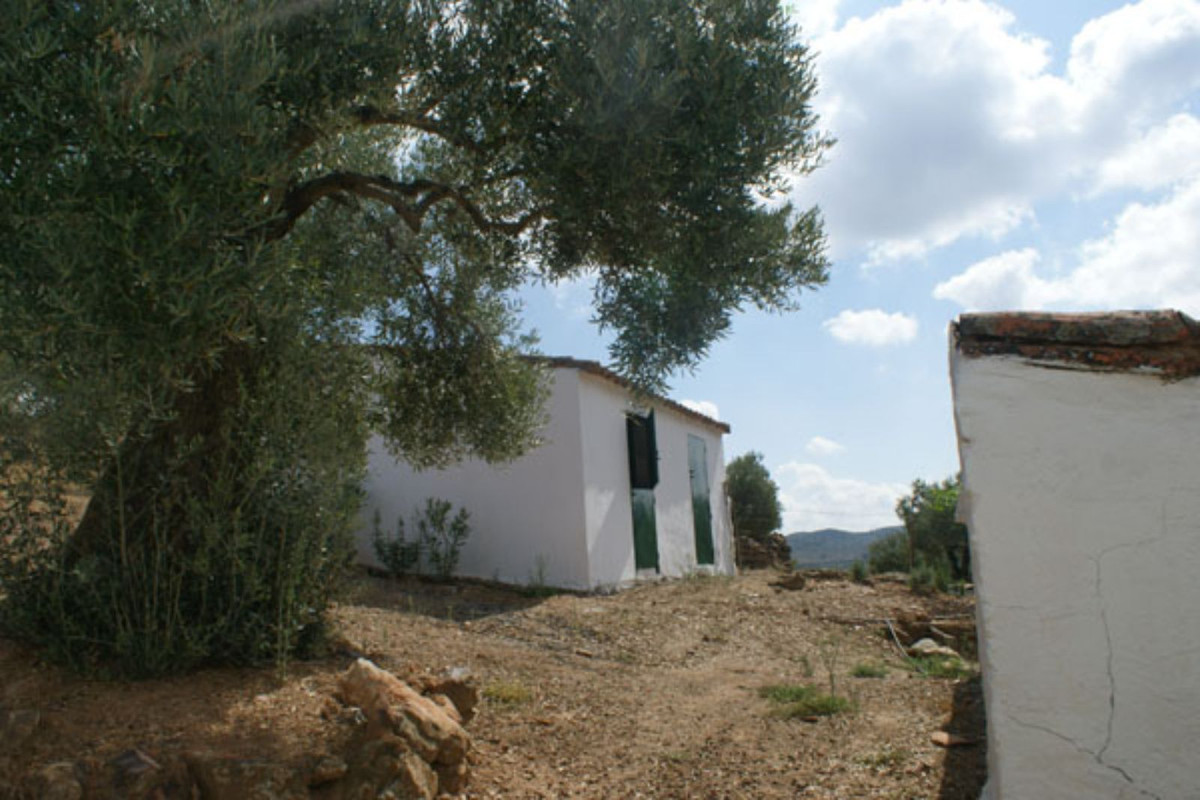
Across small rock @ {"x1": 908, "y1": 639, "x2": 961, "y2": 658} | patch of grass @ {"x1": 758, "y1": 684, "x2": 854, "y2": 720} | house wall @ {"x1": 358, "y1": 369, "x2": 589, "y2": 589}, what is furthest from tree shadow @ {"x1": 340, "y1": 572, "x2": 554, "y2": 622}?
small rock @ {"x1": 908, "y1": 639, "x2": 961, "y2": 658}

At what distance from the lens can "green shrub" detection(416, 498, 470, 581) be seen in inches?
526

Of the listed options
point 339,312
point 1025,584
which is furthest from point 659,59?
point 1025,584

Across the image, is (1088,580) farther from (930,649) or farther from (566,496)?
(566,496)

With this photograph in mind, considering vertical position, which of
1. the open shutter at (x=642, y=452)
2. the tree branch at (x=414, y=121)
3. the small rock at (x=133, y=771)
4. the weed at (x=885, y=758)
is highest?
the tree branch at (x=414, y=121)

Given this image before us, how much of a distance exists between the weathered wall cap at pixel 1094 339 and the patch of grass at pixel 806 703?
374cm

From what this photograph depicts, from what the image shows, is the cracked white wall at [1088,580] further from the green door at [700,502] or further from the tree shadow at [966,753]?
the green door at [700,502]

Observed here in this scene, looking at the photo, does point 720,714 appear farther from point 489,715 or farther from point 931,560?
point 931,560

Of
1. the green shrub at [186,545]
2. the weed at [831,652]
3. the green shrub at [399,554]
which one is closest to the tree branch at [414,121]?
the green shrub at [186,545]

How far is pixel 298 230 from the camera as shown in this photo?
729 cm

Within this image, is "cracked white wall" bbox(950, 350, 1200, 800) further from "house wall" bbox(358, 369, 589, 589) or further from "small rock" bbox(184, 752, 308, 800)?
"house wall" bbox(358, 369, 589, 589)

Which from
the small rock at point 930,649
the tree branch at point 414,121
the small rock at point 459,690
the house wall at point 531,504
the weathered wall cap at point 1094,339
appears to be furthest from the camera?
the house wall at point 531,504

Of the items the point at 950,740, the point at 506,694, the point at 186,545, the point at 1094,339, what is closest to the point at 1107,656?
the point at 1094,339

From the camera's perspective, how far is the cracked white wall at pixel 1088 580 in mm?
3053

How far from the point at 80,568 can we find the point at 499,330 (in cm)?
420
